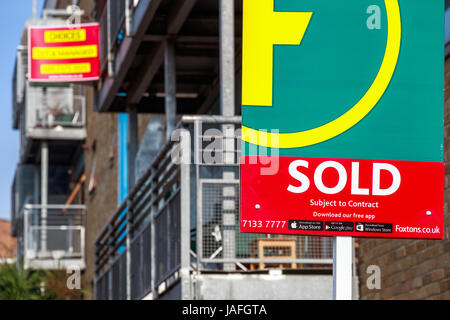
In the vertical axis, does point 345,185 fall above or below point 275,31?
below

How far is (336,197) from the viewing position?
5578 millimetres

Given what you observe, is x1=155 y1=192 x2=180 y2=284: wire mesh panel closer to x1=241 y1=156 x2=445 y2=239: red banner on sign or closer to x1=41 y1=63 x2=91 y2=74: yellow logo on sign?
x1=241 y1=156 x2=445 y2=239: red banner on sign

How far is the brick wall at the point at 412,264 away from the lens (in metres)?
9.31

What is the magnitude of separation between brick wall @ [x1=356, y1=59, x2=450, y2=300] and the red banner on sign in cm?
360

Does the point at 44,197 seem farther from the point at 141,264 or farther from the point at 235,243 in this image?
the point at 235,243

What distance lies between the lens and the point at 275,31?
228 inches

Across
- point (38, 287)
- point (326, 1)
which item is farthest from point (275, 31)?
point (38, 287)

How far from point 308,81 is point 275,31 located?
31 cm

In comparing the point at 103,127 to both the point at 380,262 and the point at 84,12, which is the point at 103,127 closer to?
the point at 84,12

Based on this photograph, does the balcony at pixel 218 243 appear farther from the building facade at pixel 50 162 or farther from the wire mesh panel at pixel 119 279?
the building facade at pixel 50 162

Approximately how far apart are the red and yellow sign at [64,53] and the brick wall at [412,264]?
9.38 meters

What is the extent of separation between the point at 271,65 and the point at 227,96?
18.7 feet

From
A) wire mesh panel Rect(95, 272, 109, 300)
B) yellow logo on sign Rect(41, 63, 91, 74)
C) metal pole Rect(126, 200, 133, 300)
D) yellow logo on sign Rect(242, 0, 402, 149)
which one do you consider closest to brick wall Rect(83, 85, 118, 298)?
yellow logo on sign Rect(41, 63, 91, 74)

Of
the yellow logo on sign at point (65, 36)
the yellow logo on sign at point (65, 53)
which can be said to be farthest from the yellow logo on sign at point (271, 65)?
the yellow logo on sign at point (65, 36)
